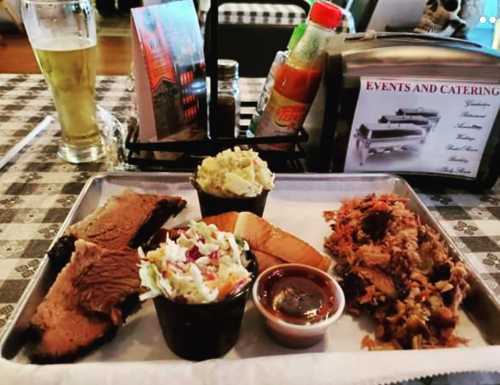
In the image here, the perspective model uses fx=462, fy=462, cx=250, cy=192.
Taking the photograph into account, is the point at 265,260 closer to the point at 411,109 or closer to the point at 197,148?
the point at 197,148

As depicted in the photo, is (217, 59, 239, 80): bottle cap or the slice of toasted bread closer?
the slice of toasted bread

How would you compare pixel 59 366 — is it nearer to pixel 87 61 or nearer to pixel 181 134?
pixel 181 134

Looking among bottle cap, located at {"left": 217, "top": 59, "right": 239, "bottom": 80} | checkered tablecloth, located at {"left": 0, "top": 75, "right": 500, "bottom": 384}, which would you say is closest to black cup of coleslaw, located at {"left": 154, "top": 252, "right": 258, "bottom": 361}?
checkered tablecloth, located at {"left": 0, "top": 75, "right": 500, "bottom": 384}

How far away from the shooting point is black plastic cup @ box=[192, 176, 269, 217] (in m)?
0.79

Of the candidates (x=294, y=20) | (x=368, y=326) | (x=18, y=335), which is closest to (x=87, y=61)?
(x=18, y=335)

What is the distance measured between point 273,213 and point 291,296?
28 cm

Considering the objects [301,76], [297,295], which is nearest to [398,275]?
[297,295]

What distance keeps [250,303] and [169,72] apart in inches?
18.5

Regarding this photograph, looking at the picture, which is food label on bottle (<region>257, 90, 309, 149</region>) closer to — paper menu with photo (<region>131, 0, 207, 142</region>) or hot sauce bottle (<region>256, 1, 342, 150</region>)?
hot sauce bottle (<region>256, 1, 342, 150</region>)

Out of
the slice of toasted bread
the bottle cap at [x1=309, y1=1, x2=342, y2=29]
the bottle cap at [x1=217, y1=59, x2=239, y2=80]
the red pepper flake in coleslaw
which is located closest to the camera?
the red pepper flake in coleslaw

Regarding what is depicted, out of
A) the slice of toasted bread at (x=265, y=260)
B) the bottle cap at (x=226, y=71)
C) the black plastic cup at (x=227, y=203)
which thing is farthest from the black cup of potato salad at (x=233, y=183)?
the bottle cap at (x=226, y=71)

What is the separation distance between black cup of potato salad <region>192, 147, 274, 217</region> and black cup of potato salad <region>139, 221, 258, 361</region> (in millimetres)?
168

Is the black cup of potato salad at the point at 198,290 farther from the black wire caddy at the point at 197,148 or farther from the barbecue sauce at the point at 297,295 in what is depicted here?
the black wire caddy at the point at 197,148

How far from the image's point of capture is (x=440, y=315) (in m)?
0.62
